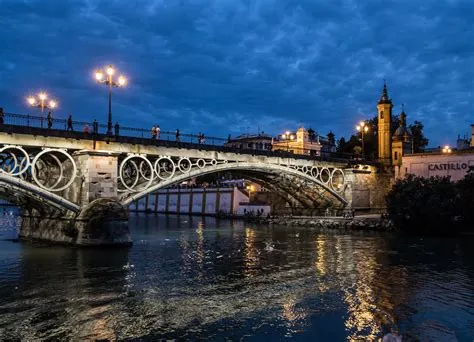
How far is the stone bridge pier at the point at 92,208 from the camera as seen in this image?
29.5 meters

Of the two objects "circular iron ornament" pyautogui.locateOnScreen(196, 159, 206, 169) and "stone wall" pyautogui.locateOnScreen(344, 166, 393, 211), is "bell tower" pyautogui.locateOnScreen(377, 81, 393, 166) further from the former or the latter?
"circular iron ornament" pyautogui.locateOnScreen(196, 159, 206, 169)

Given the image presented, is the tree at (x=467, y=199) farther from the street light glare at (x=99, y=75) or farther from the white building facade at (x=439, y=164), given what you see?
the street light glare at (x=99, y=75)

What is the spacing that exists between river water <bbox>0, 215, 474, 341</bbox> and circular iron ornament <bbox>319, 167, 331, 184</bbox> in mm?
22660

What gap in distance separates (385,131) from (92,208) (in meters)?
43.2

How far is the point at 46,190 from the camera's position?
2833 centimetres

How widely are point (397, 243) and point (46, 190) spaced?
78.5 feet

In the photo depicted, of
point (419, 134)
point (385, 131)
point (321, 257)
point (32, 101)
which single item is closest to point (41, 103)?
point (32, 101)

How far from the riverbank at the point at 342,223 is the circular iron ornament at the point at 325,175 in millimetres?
4196

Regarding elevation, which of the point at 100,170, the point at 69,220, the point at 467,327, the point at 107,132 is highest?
the point at 107,132

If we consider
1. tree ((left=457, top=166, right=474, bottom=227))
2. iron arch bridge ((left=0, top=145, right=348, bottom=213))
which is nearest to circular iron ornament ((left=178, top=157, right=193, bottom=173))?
iron arch bridge ((left=0, top=145, right=348, bottom=213))

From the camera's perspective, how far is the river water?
1353 cm

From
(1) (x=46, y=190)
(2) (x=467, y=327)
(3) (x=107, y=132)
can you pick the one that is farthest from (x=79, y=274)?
(2) (x=467, y=327)

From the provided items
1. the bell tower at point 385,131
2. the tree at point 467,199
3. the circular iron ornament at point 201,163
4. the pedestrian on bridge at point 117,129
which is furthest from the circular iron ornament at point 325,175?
the pedestrian on bridge at point 117,129

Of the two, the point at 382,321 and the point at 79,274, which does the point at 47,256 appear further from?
the point at 382,321
